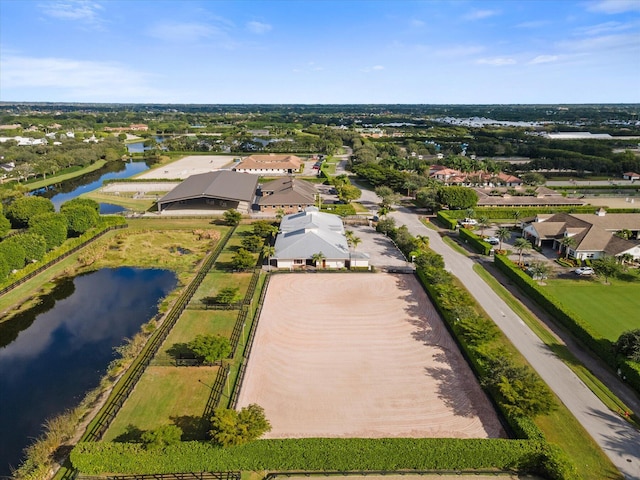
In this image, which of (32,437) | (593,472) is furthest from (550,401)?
(32,437)

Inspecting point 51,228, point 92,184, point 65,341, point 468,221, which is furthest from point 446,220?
point 92,184

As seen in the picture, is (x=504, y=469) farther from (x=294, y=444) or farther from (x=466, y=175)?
(x=466, y=175)

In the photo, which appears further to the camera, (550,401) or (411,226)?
(411,226)

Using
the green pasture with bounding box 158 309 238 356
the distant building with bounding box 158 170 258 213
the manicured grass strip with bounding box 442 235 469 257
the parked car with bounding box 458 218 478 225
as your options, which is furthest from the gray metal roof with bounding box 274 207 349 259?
the parked car with bounding box 458 218 478 225

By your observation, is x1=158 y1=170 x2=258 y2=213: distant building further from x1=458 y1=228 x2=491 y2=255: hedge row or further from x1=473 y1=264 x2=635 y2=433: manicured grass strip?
x1=473 y1=264 x2=635 y2=433: manicured grass strip

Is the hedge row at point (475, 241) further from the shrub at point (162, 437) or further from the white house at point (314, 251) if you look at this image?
the shrub at point (162, 437)

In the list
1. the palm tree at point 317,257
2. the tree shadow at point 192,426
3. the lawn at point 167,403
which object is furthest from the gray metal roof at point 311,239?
the tree shadow at point 192,426
